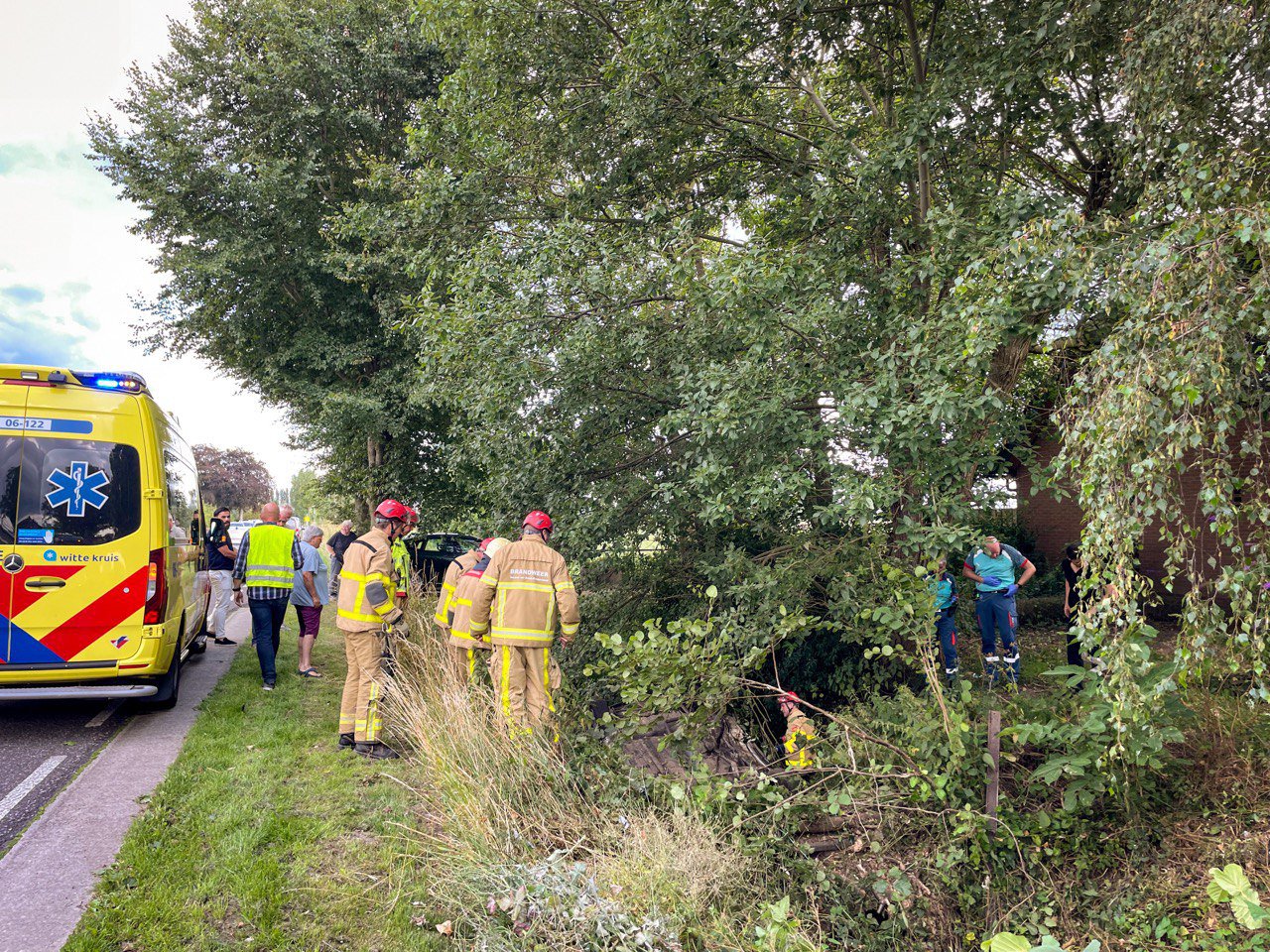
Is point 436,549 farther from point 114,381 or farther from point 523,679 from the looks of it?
point 523,679

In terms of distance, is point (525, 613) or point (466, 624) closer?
point (525, 613)

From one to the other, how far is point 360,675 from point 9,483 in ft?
9.99

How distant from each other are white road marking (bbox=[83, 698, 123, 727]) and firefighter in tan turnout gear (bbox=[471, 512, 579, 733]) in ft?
12.3

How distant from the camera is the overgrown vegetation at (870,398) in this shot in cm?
336

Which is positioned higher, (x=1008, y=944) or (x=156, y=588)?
(x=156, y=588)

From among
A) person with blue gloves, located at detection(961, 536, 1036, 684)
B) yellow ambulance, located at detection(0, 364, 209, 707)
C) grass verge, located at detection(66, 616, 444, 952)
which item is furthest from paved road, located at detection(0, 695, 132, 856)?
person with blue gloves, located at detection(961, 536, 1036, 684)

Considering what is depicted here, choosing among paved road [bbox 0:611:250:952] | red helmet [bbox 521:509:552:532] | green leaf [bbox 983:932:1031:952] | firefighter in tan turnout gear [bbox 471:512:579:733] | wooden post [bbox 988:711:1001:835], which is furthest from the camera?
red helmet [bbox 521:509:552:532]

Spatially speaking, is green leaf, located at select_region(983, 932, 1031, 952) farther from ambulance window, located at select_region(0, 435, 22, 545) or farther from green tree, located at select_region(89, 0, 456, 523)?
green tree, located at select_region(89, 0, 456, 523)

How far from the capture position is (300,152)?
14.5 metres

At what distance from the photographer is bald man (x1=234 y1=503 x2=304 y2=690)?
7973 millimetres

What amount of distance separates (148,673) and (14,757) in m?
1.01

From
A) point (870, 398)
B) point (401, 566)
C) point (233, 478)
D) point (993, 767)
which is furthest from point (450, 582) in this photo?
point (233, 478)

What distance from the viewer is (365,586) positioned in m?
6.07

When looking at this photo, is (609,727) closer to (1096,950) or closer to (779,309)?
(779,309)
